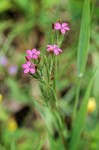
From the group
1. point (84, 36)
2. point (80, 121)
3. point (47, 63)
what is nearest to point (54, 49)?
point (47, 63)

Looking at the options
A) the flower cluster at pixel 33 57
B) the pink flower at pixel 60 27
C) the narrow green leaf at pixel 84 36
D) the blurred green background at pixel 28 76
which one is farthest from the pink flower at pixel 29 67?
the blurred green background at pixel 28 76

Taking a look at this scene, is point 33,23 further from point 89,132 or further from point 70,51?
point 89,132

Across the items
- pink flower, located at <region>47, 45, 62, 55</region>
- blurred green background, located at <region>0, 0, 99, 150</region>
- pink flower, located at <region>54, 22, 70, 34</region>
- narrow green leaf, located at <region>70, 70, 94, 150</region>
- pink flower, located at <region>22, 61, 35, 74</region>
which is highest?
blurred green background, located at <region>0, 0, 99, 150</region>

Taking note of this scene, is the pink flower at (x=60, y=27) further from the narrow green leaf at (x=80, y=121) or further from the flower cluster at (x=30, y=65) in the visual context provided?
the narrow green leaf at (x=80, y=121)

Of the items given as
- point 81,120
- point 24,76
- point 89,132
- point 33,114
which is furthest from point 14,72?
point 81,120

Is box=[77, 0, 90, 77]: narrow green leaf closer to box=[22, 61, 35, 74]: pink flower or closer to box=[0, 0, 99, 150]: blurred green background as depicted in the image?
box=[22, 61, 35, 74]: pink flower

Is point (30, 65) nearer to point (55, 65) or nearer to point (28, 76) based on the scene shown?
point (55, 65)

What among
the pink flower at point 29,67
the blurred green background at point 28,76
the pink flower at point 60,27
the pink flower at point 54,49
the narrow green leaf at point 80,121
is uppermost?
the blurred green background at point 28,76

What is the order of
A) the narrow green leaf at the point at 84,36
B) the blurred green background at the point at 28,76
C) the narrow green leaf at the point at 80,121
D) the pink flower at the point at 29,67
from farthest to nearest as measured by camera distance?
the blurred green background at the point at 28,76 → the narrow green leaf at the point at 80,121 → the narrow green leaf at the point at 84,36 → the pink flower at the point at 29,67

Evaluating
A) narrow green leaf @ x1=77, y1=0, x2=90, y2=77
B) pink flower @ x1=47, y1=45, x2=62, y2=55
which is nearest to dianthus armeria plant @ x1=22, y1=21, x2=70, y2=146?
pink flower @ x1=47, y1=45, x2=62, y2=55
